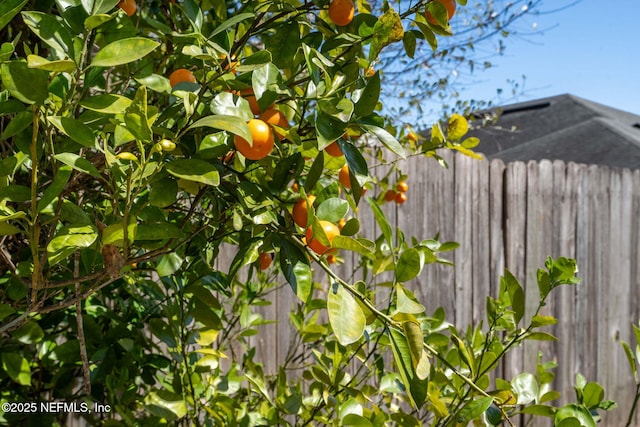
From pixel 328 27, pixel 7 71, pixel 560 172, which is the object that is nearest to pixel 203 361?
pixel 328 27

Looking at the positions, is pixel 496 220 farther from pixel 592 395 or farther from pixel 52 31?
pixel 52 31

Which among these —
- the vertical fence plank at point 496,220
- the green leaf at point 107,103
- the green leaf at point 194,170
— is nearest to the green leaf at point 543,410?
the green leaf at point 194,170

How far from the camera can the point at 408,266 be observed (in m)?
0.86

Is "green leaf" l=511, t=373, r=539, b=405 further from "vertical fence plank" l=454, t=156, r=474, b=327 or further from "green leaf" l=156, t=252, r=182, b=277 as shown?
"vertical fence plank" l=454, t=156, r=474, b=327

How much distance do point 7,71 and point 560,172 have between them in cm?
414

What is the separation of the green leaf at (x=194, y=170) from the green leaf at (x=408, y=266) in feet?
1.05

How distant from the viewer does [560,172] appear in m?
4.24

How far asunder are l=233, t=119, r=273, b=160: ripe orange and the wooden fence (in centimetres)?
203

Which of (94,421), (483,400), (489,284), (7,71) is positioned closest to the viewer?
(7,71)

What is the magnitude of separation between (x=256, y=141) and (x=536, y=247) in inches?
144

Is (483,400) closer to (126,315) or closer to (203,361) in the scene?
(203,361)

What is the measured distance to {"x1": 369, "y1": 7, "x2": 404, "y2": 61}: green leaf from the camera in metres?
0.80

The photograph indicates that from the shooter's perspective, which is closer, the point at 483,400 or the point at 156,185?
the point at 156,185

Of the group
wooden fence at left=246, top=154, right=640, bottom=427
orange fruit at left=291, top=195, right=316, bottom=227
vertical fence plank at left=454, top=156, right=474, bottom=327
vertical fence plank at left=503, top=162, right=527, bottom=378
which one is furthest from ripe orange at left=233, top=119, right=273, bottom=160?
vertical fence plank at left=503, top=162, right=527, bottom=378
